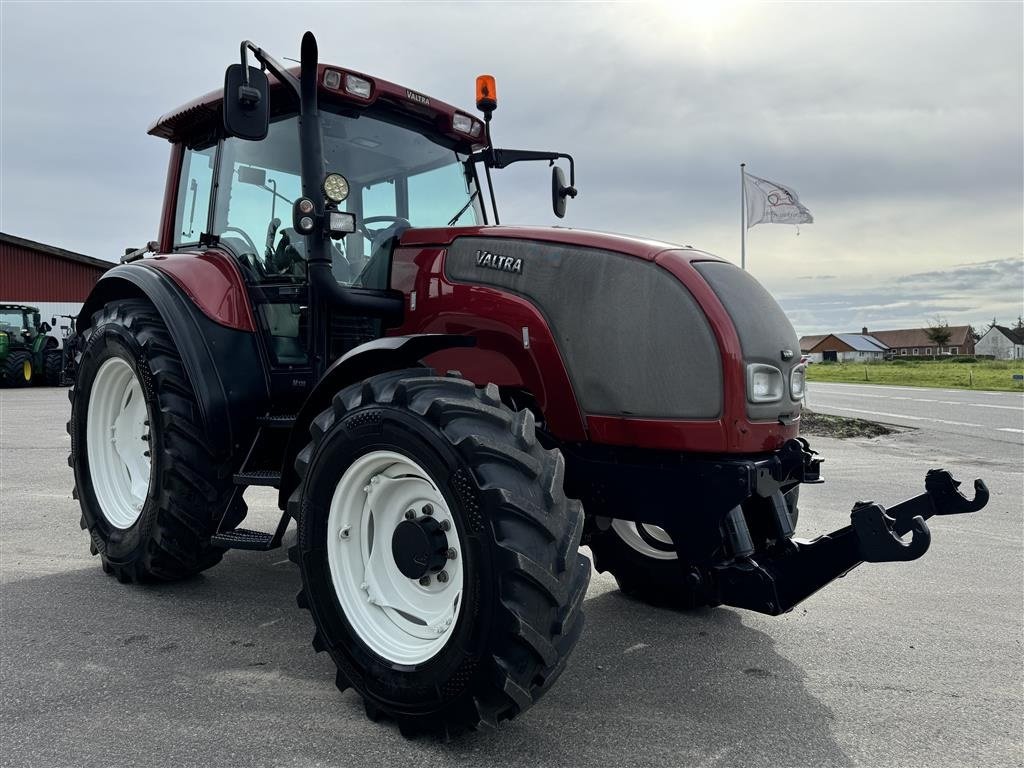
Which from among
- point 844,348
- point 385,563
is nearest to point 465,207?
point 385,563

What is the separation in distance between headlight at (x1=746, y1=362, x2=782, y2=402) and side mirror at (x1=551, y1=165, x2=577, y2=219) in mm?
1872

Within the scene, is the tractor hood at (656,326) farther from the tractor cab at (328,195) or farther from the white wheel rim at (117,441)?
the white wheel rim at (117,441)

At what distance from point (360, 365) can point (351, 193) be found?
1.11 metres

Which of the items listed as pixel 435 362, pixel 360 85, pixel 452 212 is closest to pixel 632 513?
pixel 435 362

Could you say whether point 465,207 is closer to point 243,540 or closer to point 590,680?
point 243,540

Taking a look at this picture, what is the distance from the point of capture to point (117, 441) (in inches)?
189

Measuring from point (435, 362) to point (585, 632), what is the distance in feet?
4.59

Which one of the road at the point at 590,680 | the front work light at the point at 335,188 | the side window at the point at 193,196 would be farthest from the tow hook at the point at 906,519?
the side window at the point at 193,196

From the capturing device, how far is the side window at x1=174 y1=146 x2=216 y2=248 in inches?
177

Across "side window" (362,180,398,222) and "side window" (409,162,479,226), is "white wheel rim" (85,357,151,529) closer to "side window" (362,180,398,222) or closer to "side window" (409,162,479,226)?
"side window" (362,180,398,222)

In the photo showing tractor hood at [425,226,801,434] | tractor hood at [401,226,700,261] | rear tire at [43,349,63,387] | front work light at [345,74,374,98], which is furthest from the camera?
rear tire at [43,349,63,387]

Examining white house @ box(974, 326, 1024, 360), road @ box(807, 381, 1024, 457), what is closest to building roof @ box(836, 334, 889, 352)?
white house @ box(974, 326, 1024, 360)

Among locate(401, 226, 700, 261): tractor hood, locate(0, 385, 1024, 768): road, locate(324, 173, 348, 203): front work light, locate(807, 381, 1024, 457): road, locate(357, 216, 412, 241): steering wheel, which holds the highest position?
locate(324, 173, 348, 203): front work light

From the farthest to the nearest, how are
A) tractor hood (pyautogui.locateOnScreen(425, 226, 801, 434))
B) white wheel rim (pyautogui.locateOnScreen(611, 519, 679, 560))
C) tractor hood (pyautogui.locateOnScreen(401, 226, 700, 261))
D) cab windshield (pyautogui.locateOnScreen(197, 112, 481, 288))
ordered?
white wheel rim (pyautogui.locateOnScreen(611, 519, 679, 560))
cab windshield (pyautogui.locateOnScreen(197, 112, 481, 288))
tractor hood (pyautogui.locateOnScreen(401, 226, 700, 261))
tractor hood (pyautogui.locateOnScreen(425, 226, 801, 434))
